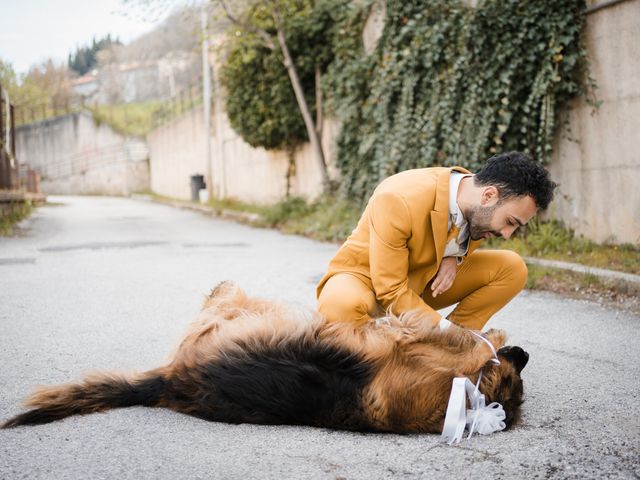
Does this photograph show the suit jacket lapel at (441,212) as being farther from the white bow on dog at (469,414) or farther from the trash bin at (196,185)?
the trash bin at (196,185)

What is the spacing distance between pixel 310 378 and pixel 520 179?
1317mm

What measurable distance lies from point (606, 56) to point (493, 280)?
470 cm

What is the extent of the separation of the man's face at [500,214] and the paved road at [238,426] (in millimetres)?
871

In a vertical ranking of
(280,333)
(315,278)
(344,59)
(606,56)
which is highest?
(344,59)

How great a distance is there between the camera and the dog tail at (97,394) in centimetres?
285

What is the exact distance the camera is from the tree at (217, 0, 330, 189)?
44.5 ft

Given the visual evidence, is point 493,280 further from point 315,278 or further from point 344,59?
point 344,59

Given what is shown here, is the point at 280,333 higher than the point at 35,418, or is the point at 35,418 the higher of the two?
the point at 280,333

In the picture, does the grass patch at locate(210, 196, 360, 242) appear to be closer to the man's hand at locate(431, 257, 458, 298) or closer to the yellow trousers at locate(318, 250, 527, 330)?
the yellow trousers at locate(318, 250, 527, 330)

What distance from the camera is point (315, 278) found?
7246 mm

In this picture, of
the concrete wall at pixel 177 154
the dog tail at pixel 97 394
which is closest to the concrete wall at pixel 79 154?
the concrete wall at pixel 177 154

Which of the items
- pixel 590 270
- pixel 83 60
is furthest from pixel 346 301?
pixel 83 60

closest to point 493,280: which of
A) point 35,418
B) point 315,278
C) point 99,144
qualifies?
→ point 35,418

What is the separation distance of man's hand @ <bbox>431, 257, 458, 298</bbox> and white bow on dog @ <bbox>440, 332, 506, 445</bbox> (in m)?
0.74
